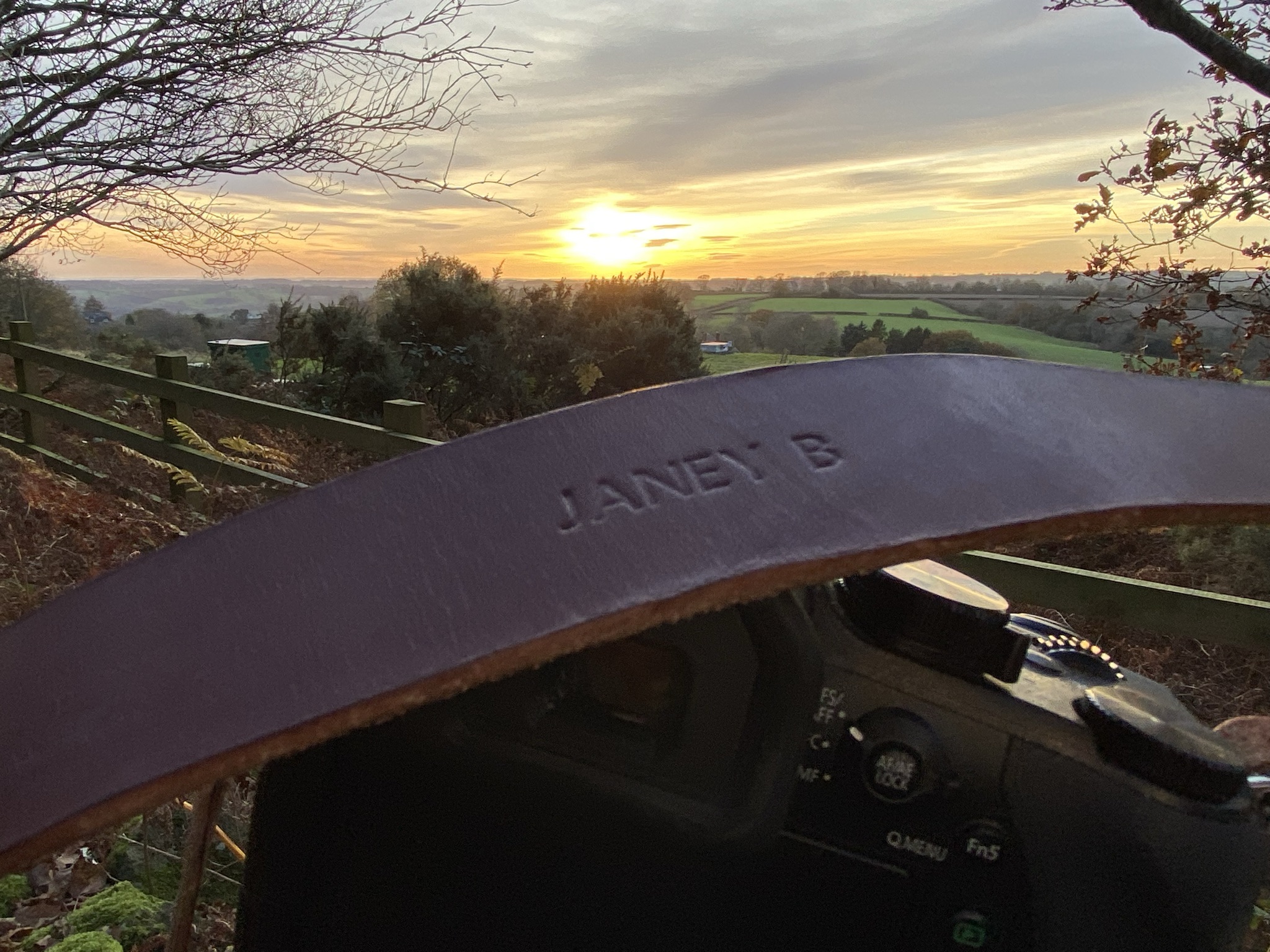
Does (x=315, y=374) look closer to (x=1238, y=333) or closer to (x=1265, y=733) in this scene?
(x=1238, y=333)

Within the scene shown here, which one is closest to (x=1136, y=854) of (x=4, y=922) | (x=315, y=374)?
(x=4, y=922)

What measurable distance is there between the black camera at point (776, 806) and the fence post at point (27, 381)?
9.28 meters

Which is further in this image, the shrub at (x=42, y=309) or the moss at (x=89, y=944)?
the shrub at (x=42, y=309)

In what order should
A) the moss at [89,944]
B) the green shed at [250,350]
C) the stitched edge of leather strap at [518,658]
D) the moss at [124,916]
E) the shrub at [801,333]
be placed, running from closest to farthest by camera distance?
the stitched edge of leather strap at [518,658] < the moss at [89,944] < the moss at [124,916] < the shrub at [801,333] < the green shed at [250,350]

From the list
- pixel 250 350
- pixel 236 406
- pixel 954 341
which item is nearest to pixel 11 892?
pixel 236 406

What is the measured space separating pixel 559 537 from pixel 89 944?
5.79 feet

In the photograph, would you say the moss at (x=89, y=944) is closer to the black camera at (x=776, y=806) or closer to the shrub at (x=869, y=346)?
the black camera at (x=776, y=806)

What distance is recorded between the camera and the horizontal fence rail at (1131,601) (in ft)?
8.48

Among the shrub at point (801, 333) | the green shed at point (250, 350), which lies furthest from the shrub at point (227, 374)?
the shrub at point (801, 333)

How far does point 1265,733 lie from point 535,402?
1093 centimetres

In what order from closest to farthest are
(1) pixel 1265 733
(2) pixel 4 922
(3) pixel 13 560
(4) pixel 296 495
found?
(4) pixel 296 495 < (1) pixel 1265 733 < (2) pixel 4 922 < (3) pixel 13 560

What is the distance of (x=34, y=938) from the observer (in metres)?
1.70

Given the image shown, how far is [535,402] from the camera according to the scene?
11.6 m

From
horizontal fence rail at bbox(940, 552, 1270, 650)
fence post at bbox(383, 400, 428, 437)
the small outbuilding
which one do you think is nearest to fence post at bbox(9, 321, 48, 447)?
fence post at bbox(383, 400, 428, 437)
